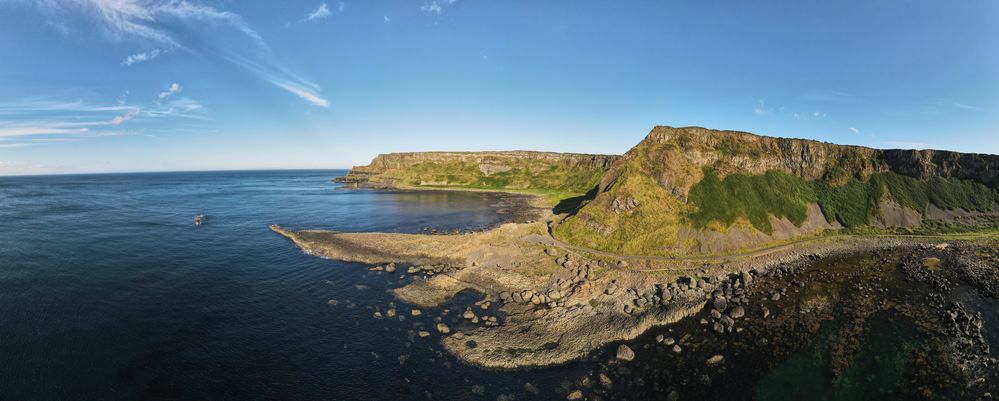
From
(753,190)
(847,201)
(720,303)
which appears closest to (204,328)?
(720,303)

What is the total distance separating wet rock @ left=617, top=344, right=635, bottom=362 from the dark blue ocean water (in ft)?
17.1

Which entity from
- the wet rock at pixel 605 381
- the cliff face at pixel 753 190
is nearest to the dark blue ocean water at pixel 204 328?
the wet rock at pixel 605 381

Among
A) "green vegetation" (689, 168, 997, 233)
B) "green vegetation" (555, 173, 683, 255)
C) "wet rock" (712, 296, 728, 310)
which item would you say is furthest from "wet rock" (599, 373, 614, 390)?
"green vegetation" (689, 168, 997, 233)

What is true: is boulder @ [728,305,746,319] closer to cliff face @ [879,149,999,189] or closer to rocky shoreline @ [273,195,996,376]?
rocky shoreline @ [273,195,996,376]

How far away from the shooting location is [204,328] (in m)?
41.6

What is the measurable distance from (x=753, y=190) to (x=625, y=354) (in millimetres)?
62577

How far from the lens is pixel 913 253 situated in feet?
214

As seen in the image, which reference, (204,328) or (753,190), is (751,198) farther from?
(204,328)

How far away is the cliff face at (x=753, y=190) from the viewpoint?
2672 inches

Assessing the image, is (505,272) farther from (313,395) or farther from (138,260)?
(138,260)

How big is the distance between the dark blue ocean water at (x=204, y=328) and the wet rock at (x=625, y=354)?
17.1ft

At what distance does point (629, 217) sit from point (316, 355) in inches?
2200

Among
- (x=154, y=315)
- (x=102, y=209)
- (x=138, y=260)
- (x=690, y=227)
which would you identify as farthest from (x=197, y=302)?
(x=102, y=209)

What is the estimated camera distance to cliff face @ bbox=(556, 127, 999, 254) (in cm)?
6788
